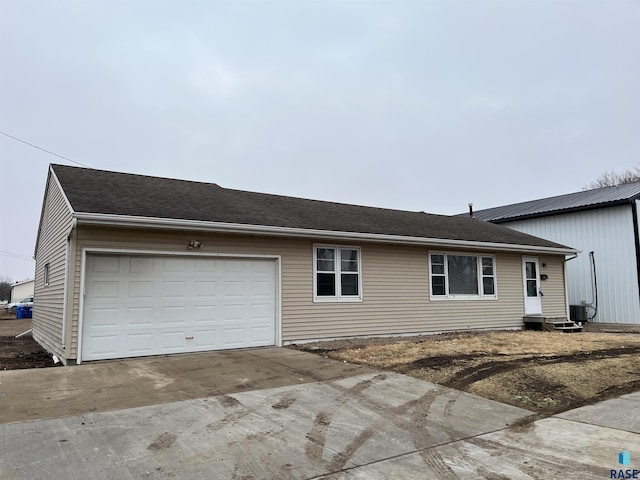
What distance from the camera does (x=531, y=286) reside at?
15758 millimetres

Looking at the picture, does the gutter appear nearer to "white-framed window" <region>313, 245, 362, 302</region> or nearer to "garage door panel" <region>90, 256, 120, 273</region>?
"white-framed window" <region>313, 245, 362, 302</region>

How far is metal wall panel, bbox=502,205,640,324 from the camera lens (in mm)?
17281

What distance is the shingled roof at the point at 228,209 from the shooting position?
350 inches

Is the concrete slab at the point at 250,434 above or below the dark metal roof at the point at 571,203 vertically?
below

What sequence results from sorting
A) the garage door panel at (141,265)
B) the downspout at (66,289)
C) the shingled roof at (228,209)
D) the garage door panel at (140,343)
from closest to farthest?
1. the downspout at (66,289)
2. the garage door panel at (140,343)
3. the garage door panel at (141,265)
4. the shingled roof at (228,209)

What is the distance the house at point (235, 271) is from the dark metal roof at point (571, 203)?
5.24 meters

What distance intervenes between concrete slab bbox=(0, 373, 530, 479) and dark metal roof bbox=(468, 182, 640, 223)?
1561cm

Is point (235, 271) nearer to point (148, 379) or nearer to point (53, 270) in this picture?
point (148, 379)

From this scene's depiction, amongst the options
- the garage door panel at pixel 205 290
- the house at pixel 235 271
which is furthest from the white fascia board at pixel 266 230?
the garage door panel at pixel 205 290

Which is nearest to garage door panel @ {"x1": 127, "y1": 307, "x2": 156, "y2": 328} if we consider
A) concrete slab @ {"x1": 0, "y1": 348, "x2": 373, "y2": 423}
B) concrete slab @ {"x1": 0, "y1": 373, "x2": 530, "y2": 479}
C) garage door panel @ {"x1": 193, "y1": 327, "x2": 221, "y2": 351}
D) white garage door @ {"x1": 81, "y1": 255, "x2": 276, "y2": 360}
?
white garage door @ {"x1": 81, "y1": 255, "x2": 276, "y2": 360}

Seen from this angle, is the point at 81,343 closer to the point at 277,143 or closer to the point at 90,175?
the point at 90,175

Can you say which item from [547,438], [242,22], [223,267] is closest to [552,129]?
[242,22]

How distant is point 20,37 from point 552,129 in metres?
25.4

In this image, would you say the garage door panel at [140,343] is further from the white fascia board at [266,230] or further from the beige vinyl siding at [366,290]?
the white fascia board at [266,230]
